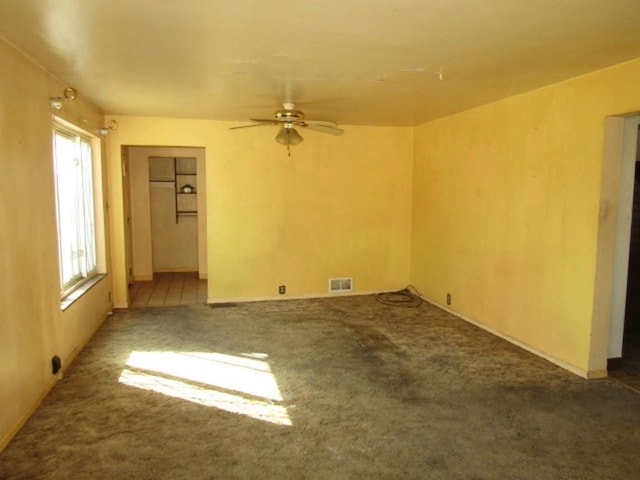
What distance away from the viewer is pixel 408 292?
593cm

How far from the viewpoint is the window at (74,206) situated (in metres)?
3.80

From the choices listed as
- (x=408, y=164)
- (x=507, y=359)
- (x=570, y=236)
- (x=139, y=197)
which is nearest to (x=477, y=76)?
(x=570, y=236)

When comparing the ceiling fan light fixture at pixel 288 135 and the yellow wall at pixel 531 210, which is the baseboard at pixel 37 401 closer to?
the ceiling fan light fixture at pixel 288 135

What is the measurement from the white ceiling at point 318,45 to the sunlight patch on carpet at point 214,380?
2214mm

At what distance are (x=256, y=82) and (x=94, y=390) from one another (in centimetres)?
251

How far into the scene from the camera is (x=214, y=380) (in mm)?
3264

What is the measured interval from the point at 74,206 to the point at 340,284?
3.20 metres

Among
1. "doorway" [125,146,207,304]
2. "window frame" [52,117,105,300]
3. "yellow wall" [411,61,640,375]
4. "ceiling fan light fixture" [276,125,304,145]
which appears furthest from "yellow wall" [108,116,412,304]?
"doorway" [125,146,207,304]

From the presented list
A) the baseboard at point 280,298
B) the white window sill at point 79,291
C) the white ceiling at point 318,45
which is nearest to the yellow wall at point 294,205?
the baseboard at point 280,298

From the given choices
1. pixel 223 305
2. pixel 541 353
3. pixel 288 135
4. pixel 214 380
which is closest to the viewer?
pixel 214 380

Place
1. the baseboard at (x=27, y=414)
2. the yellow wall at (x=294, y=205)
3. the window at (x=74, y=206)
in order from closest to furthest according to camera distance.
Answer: the baseboard at (x=27, y=414) < the window at (x=74, y=206) < the yellow wall at (x=294, y=205)

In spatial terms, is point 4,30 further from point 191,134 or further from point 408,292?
point 408,292

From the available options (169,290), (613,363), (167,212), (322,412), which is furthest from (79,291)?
(613,363)

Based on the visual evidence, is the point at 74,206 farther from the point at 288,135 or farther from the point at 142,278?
the point at 142,278
